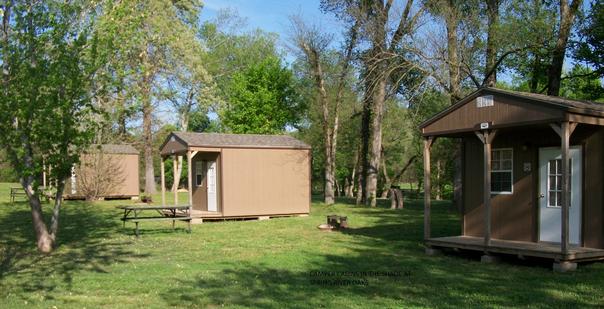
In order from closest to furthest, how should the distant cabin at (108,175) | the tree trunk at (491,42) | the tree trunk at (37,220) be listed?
the tree trunk at (37,220), the tree trunk at (491,42), the distant cabin at (108,175)

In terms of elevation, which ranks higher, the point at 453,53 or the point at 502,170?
the point at 453,53

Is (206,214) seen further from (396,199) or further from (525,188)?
(525,188)

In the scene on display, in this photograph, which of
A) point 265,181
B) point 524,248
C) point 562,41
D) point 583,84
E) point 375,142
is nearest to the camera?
point 524,248

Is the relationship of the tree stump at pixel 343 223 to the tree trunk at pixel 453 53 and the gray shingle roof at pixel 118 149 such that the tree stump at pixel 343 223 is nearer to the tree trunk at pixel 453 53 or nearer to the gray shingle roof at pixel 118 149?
the tree trunk at pixel 453 53

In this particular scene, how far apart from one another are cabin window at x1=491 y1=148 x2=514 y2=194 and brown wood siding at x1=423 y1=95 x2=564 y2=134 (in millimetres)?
1269

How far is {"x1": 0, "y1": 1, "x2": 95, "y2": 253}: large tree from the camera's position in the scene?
11.5 meters

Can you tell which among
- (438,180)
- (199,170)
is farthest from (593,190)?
(438,180)

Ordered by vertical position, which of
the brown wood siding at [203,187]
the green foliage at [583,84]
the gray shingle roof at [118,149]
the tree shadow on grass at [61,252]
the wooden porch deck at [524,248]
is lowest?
the tree shadow on grass at [61,252]

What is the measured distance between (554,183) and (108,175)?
24.2 meters

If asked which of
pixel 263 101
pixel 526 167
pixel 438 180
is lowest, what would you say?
pixel 438 180

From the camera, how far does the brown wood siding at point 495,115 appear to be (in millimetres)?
9734

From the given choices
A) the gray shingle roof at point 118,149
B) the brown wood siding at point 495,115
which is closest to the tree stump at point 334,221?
the brown wood siding at point 495,115

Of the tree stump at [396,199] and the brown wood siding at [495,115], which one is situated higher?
the brown wood siding at [495,115]

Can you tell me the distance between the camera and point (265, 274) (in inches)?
367
